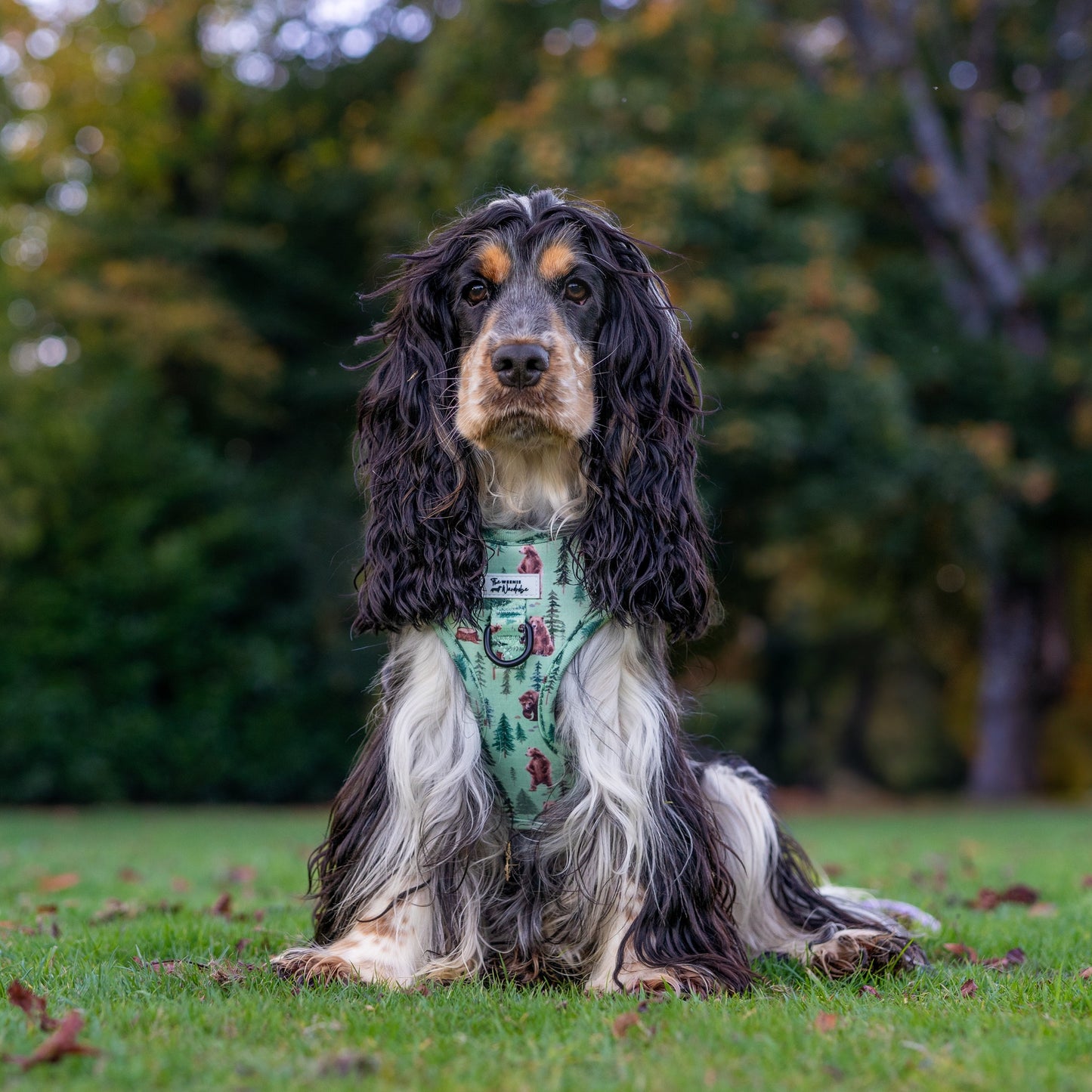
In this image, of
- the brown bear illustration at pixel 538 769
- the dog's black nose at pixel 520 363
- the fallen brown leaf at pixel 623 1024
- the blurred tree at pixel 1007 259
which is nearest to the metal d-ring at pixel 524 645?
the brown bear illustration at pixel 538 769

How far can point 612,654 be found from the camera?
152 inches

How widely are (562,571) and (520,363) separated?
2.02 ft

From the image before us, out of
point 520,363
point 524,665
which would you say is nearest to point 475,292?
point 520,363

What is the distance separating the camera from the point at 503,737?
3855 mm

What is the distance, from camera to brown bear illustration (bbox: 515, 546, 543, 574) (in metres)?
3.92

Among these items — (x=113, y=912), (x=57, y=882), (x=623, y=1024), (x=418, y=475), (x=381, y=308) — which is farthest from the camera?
(x=381, y=308)

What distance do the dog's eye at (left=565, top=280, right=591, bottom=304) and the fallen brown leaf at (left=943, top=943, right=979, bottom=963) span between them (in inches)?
94.3

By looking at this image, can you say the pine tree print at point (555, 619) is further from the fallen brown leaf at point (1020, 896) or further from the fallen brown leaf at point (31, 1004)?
the fallen brown leaf at point (1020, 896)

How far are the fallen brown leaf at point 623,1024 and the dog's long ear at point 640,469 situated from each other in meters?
1.14

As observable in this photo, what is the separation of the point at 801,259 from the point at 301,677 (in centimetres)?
812

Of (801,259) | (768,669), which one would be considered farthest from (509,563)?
(768,669)

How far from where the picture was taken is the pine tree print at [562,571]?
12.8ft

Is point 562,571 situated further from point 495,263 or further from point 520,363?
point 495,263

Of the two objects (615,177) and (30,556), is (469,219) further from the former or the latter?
(30,556)
